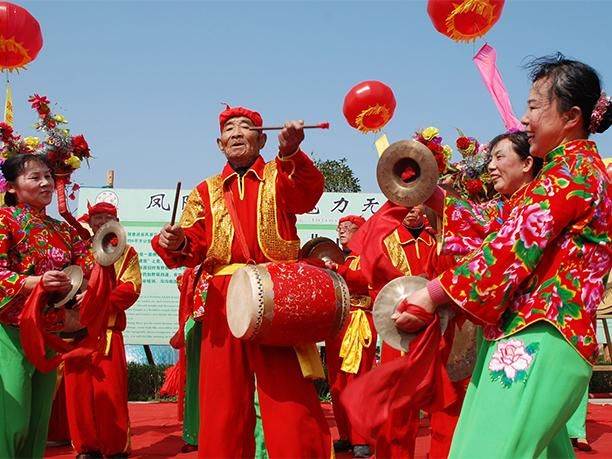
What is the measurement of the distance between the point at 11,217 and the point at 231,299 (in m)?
1.33

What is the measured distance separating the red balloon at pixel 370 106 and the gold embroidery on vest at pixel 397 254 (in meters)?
1.59

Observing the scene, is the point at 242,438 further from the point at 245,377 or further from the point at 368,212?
the point at 368,212

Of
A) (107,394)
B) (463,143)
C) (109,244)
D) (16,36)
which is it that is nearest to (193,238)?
(109,244)

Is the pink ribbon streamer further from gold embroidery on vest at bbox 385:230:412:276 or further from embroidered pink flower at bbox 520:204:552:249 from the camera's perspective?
embroidered pink flower at bbox 520:204:552:249

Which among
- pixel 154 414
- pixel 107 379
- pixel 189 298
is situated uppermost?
pixel 189 298

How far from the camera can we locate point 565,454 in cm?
243

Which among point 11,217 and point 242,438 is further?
point 11,217

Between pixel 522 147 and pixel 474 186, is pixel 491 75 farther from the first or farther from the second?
pixel 522 147

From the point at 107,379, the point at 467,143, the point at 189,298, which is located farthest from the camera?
the point at 189,298

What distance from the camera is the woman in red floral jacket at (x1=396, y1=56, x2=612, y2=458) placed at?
2188 millimetres

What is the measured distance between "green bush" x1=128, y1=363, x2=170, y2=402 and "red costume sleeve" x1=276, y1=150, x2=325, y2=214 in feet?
23.8

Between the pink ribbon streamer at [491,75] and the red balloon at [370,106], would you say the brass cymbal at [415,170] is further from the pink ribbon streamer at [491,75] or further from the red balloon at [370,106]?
the red balloon at [370,106]

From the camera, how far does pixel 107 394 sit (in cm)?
569

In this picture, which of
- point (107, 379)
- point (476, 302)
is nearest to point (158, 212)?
point (107, 379)
